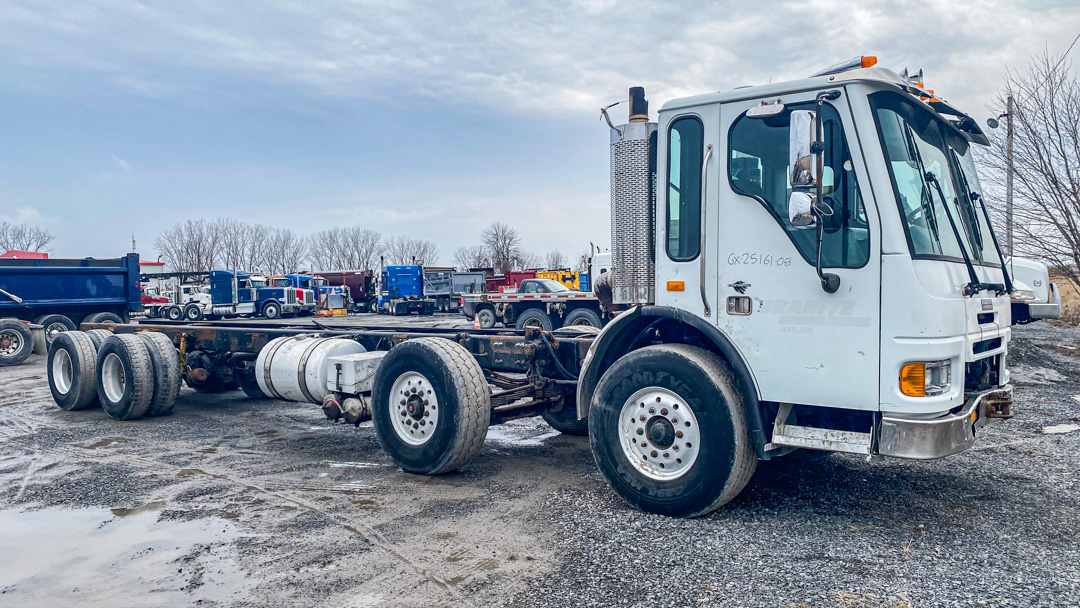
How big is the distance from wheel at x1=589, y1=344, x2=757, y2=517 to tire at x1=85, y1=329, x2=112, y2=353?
24.5ft

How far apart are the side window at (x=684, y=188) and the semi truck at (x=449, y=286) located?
3611 cm

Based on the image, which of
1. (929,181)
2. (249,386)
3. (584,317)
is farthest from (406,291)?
(929,181)

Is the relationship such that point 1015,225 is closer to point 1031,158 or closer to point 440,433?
point 1031,158

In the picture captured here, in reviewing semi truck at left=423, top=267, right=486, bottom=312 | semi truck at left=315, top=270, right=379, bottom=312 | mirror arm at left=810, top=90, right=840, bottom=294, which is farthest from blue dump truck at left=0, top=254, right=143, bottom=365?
semi truck at left=315, top=270, right=379, bottom=312

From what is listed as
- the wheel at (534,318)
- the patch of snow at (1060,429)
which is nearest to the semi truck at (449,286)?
the wheel at (534,318)

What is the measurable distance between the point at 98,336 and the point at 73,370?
600mm

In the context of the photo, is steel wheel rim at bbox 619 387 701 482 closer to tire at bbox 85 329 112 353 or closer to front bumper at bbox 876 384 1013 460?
front bumper at bbox 876 384 1013 460

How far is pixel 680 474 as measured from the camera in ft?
15.5

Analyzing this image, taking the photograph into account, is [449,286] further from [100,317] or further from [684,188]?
[684,188]

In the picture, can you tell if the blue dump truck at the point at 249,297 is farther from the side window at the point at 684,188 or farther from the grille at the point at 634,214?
the side window at the point at 684,188

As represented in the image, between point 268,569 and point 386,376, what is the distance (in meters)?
2.27

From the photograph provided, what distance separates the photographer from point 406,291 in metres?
41.7

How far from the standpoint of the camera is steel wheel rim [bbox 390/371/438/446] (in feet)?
19.6

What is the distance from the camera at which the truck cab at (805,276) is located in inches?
163
